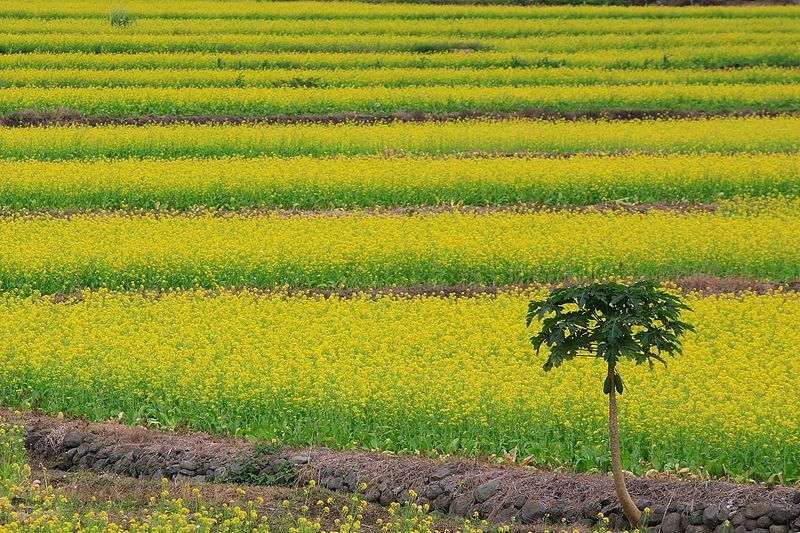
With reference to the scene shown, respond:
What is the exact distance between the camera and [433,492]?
10281mm

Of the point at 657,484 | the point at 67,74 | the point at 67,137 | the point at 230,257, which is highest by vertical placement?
the point at 67,74

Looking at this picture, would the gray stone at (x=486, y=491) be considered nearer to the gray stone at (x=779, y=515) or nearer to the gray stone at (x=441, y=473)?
the gray stone at (x=441, y=473)

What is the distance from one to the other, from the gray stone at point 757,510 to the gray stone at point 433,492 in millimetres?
2515

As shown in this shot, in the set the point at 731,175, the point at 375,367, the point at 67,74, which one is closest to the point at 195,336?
the point at 375,367

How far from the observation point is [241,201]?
2227 cm

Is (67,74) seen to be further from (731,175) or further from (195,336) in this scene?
(195,336)

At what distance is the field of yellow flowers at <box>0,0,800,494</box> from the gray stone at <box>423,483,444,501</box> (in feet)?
3.01

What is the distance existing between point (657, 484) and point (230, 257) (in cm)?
915

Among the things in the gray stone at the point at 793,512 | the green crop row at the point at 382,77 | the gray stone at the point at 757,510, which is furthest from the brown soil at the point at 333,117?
the gray stone at the point at 793,512

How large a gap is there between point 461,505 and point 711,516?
6.69 feet

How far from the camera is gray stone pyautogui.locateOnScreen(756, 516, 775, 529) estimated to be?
9.38 m

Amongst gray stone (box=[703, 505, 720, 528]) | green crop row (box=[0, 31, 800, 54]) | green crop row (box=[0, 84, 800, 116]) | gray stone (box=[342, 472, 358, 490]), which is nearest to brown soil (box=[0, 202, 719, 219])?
green crop row (box=[0, 84, 800, 116])

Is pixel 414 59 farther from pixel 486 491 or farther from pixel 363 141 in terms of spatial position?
pixel 486 491

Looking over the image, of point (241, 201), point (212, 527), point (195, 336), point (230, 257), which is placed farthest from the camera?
point (241, 201)
